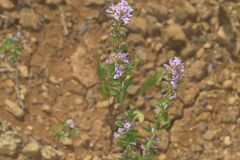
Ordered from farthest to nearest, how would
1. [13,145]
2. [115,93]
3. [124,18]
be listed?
[13,145] → [115,93] → [124,18]

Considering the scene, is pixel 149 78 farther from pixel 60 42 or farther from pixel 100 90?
pixel 60 42

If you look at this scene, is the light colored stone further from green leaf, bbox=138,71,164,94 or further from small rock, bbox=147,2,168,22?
small rock, bbox=147,2,168,22

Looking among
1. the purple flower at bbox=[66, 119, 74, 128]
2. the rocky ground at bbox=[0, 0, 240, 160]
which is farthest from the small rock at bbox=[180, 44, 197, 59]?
the purple flower at bbox=[66, 119, 74, 128]

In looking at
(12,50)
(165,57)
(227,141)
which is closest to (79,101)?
(12,50)

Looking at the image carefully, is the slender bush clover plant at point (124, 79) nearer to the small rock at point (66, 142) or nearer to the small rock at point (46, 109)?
the small rock at point (66, 142)

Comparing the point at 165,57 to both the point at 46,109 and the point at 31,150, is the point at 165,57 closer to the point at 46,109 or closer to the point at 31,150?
the point at 46,109

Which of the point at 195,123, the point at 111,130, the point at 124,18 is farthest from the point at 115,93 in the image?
the point at 195,123
